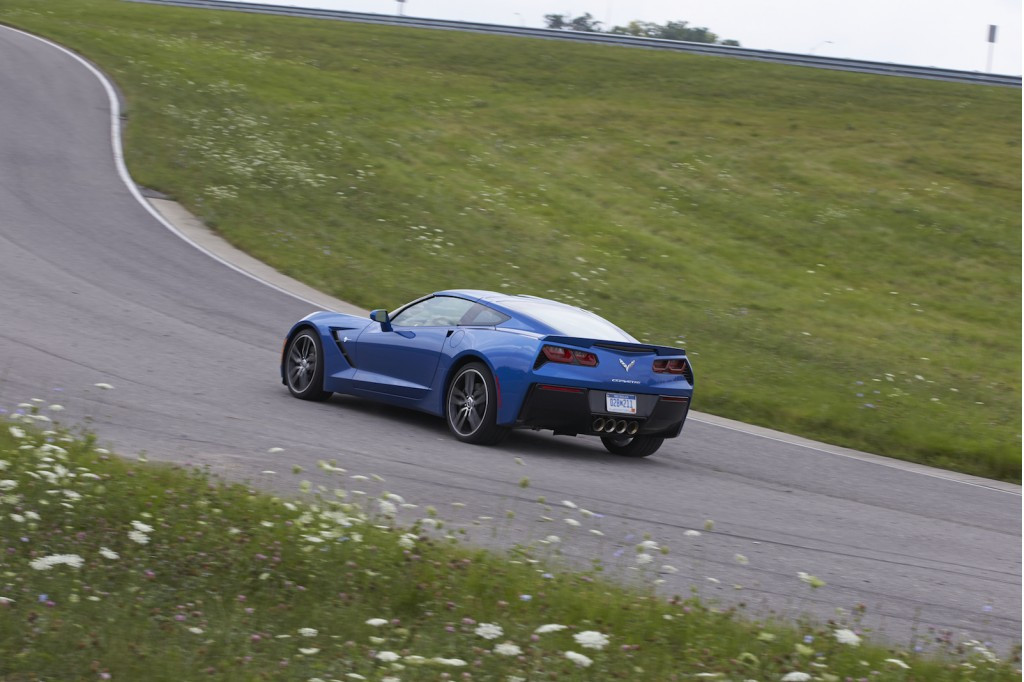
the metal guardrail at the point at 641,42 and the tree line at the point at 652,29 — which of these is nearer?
the metal guardrail at the point at 641,42

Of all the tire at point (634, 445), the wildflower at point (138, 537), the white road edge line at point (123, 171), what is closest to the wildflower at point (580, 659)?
the wildflower at point (138, 537)

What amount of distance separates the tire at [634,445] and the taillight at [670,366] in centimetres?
63

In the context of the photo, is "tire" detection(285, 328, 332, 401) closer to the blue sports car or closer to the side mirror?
the blue sports car

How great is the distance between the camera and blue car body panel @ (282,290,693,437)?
30.8 ft

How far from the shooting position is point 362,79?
35156 millimetres

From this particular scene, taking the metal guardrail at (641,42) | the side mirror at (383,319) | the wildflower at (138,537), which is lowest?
the wildflower at (138,537)

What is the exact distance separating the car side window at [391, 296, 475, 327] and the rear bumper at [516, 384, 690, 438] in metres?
1.29

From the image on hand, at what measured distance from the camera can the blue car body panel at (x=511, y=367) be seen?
9.38 meters

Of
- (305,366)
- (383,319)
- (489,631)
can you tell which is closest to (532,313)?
(383,319)

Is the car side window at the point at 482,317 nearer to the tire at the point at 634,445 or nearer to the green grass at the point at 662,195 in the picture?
the tire at the point at 634,445

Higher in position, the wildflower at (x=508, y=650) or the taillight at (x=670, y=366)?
the taillight at (x=670, y=366)

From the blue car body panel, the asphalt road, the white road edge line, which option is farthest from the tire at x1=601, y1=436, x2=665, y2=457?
the white road edge line

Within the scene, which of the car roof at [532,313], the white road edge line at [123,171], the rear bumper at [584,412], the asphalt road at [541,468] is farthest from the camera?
the white road edge line at [123,171]

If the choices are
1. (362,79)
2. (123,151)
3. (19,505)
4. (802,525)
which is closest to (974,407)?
(802,525)
